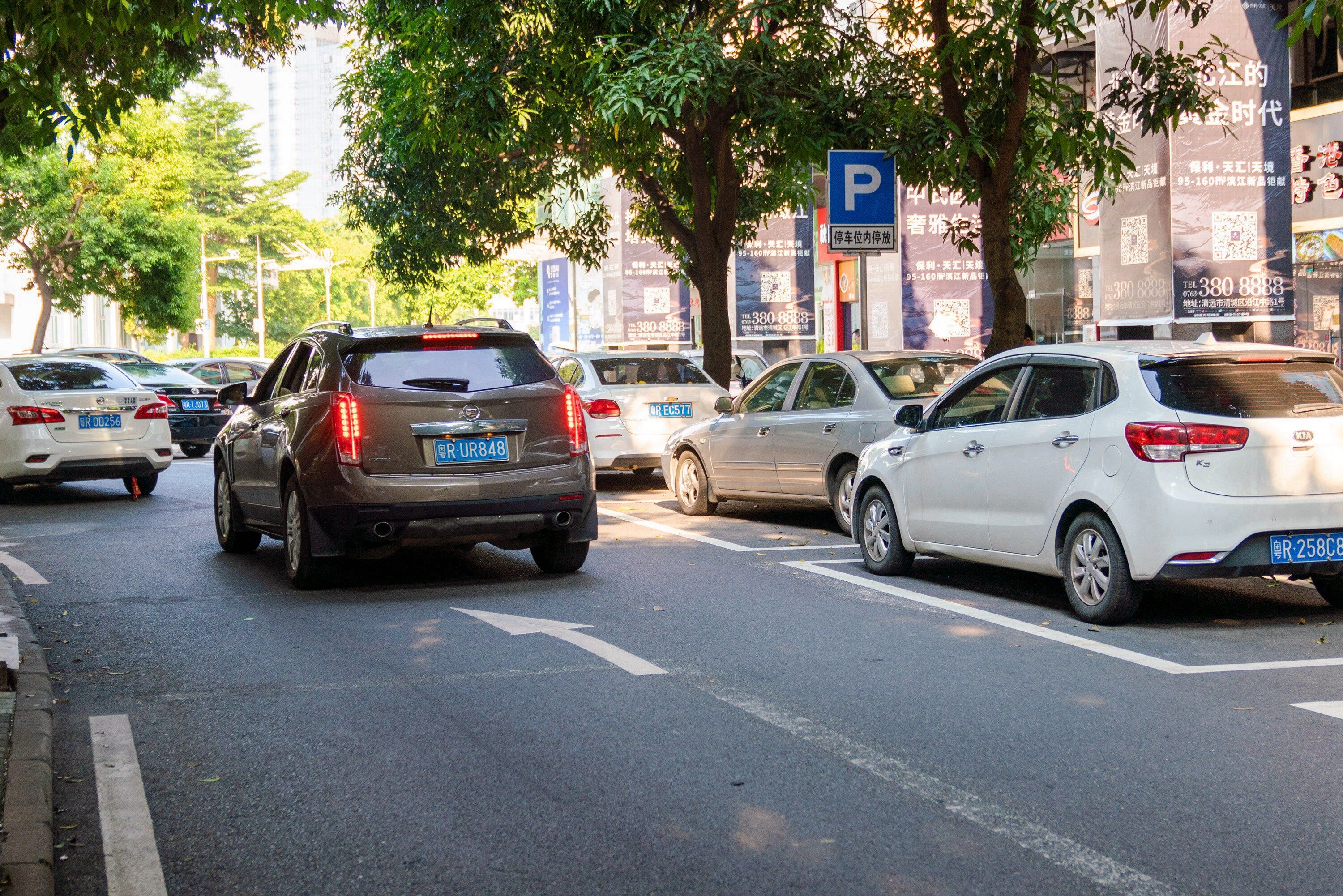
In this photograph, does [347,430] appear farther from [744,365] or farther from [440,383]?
[744,365]

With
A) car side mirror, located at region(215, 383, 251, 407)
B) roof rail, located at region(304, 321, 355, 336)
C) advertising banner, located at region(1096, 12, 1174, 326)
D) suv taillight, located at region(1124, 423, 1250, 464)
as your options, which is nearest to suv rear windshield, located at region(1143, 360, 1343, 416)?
suv taillight, located at region(1124, 423, 1250, 464)

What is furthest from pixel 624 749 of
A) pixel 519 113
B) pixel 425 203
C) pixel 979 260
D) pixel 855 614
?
pixel 979 260

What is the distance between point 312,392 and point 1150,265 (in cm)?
1515

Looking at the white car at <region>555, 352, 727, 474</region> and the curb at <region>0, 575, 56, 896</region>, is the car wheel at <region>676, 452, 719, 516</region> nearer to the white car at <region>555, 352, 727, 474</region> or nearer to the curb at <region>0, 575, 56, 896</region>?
the white car at <region>555, 352, 727, 474</region>

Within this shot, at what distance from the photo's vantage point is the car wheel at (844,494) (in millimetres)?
11641

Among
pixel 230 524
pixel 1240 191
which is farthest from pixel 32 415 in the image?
pixel 1240 191

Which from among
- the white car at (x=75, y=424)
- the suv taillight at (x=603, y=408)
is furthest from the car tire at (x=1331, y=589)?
the white car at (x=75, y=424)

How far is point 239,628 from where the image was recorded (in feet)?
26.5

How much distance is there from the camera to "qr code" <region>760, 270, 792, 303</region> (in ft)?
109

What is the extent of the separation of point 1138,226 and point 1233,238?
190 cm

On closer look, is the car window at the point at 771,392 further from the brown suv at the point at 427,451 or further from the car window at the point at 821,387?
the brown suv at the point at 427,451

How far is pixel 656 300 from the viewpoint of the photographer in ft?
125

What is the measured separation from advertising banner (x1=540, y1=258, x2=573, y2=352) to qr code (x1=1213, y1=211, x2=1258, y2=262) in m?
29.9

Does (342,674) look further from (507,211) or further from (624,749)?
(507,211)
